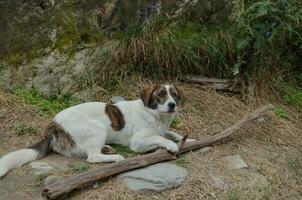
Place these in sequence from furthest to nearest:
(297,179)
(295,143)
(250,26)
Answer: (250,26), (295,143), (297,179)

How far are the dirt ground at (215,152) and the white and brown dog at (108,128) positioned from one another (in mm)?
326

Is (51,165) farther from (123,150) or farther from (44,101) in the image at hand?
(44,101)

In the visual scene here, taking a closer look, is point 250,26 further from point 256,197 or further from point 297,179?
point 256,197

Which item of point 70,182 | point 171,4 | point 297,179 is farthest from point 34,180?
point 171,4

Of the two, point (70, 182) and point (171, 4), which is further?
point (171, 4)

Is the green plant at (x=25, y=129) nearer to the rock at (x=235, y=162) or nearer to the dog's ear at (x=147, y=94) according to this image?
the dog's ear at (x=147, y=94)

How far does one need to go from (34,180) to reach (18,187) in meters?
0.19

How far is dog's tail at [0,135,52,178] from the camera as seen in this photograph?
548cm

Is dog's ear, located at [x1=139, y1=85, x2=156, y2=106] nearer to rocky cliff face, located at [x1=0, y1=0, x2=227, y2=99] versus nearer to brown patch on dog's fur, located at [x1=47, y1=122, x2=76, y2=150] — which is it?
brown patch on dog's fur, located at [x1=47, y1=122, x2=76, y2=150]

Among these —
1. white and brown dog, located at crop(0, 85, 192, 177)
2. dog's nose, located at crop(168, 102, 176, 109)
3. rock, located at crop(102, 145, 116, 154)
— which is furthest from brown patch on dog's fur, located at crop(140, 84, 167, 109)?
rock, located at crop(102, 145, 116, 154)

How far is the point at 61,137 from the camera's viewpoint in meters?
5.86

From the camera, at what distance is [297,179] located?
6.38 m

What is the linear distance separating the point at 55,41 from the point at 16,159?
8.69 feet

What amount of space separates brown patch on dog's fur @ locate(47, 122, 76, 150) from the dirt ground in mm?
467
